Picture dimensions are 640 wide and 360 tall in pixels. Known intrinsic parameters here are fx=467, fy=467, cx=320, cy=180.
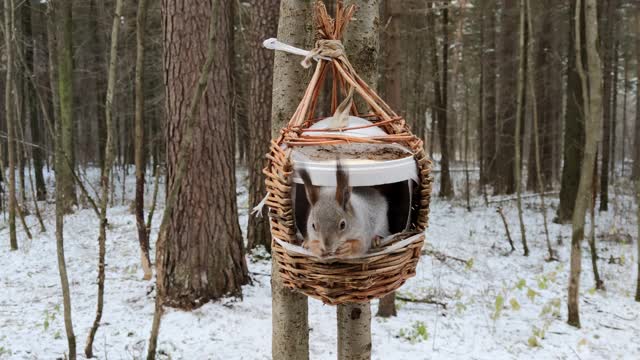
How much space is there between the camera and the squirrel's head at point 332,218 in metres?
1.22

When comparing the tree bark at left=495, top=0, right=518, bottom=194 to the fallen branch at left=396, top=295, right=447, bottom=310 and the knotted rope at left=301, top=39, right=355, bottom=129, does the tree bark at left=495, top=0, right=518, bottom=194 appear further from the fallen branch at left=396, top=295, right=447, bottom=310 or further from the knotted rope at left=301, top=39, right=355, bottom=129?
the knotted rope at left=301, top=39, right=355, bottom=129

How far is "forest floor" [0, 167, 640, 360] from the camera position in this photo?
3936mm

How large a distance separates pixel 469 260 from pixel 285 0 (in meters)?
5.34

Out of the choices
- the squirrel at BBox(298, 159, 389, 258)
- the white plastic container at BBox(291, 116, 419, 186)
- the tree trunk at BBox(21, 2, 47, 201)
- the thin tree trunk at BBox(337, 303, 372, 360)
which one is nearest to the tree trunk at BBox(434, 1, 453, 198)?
the tree trunk at BBox(21, 2, 47, 201)

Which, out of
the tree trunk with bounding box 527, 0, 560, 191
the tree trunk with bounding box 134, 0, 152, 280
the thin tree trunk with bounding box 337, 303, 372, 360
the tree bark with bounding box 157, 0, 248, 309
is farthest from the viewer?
the tree trunk with bounding box 527, 0, 560, 191

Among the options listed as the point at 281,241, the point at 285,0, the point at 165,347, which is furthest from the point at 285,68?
the point at 165,347

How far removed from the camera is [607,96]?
1373 cm

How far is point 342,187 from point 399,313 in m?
3.88

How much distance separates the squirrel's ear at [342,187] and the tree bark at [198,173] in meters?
3.28

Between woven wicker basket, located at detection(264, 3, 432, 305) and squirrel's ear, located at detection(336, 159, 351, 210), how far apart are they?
0.15 meters

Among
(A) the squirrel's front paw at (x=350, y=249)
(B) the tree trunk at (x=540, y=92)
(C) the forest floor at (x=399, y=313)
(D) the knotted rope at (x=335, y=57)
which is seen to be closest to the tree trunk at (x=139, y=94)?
(C) the forest floor at (x=399, y=313)

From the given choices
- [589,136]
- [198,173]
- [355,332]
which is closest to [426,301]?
[589,136]

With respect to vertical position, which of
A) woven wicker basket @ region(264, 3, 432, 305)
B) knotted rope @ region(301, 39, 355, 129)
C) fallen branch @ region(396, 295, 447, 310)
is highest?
knotted rope @ region(301, 39, 355, 129)

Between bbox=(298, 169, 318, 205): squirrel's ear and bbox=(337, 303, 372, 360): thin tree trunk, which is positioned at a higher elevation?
bbox=(298, 169, 318, 205): squirrel's ear
